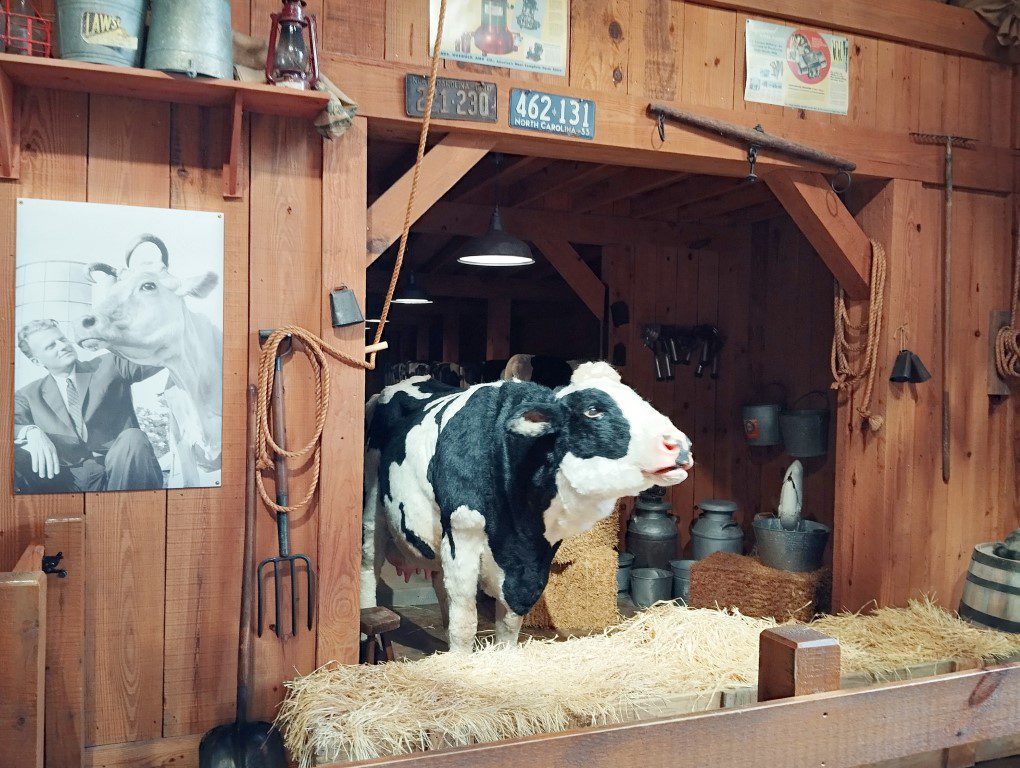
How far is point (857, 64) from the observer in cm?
350

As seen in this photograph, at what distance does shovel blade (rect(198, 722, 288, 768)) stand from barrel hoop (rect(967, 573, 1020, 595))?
8.63 ft

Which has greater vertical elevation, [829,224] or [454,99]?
[454,99]

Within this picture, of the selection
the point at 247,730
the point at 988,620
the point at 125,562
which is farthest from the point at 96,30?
the point at 988,620

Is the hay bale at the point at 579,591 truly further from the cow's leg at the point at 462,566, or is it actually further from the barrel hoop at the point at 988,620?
the barrel hoop at the point at 988,620

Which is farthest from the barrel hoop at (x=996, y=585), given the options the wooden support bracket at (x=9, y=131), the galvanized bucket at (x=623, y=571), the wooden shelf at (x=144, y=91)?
the wooden support bracket at (x=9, y=131)

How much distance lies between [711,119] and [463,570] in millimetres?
1956

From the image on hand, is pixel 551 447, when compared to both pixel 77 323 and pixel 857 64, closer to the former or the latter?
pixel 77 323

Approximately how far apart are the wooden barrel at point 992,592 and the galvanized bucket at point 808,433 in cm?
164

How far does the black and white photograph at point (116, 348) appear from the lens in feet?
8.11

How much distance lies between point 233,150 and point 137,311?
586mm

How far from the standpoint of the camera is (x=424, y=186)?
2.89 meters

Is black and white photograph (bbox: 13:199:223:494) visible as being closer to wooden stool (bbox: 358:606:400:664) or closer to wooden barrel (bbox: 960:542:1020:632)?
wooden stool (bbox: 358:606:400:664)

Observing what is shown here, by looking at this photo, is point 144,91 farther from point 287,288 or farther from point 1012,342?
point 1012,342

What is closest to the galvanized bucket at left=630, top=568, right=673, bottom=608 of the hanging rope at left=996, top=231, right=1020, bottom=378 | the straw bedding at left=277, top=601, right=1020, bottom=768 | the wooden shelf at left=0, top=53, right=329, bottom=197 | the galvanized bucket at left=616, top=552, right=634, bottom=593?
the galvanized bucket at left=616, top=552, right=634, bottom=593
